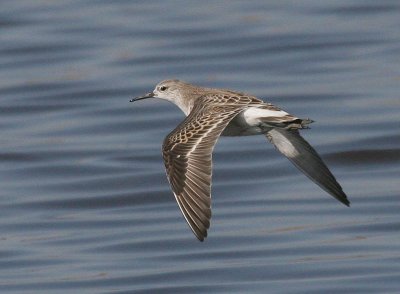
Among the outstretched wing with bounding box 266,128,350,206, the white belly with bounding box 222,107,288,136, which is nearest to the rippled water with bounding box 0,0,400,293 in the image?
the outstretched wing with bounding box 266,128,350,206

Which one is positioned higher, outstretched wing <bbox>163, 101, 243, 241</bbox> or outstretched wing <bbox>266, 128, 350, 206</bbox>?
outstretched wing <bbox>163, 101, 243, 241</bbox>

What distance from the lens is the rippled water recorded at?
14391mm

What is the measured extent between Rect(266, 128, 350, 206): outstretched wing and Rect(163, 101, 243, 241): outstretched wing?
143cm

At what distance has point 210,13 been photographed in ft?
75.1

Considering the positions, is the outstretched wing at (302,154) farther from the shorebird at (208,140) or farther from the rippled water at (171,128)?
the rippled water at (171,128)

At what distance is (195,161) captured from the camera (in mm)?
9453

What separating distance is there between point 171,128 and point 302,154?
22.4 feet

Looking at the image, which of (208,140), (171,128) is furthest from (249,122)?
(171,128)

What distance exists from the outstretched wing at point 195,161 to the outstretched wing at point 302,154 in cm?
143

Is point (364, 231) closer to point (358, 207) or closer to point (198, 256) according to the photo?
point (358, 207)

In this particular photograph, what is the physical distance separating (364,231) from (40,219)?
369cm

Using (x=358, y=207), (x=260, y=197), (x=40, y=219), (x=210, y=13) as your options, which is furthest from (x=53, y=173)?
(x=210, y=13)

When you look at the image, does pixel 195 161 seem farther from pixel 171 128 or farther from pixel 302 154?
pixel 171 128

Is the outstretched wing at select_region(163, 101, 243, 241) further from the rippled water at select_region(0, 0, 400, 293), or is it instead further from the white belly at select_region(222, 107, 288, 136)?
the rippled water at select_region(0, 0, 400, 293)
